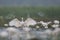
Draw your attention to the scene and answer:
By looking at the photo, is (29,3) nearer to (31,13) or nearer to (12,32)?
(31,13)

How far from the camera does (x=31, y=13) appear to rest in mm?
1115

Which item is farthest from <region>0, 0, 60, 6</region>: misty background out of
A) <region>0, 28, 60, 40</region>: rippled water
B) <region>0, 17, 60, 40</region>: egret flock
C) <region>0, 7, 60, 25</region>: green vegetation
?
<region>0, 28, 60, 40</region>: rippled water

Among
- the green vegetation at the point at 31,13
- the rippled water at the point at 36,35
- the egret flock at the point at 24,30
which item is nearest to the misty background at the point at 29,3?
the green vegetation at the point at 31,13

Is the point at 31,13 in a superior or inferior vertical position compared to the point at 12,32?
superior

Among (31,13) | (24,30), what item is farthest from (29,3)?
(24,30)

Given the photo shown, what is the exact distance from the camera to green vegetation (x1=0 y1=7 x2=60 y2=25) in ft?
3.62

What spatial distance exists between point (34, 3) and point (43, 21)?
201 mm

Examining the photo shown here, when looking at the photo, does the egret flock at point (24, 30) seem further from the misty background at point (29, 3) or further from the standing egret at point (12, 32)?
the misty background at point (29, 3)

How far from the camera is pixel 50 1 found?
1115 millimetres

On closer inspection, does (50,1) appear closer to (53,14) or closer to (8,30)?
(53,14)

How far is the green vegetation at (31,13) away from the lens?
110cm

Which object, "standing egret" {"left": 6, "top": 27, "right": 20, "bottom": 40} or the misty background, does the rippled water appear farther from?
the misty background

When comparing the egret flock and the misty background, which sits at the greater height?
the misty background

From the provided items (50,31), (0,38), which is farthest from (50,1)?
(0,38)
